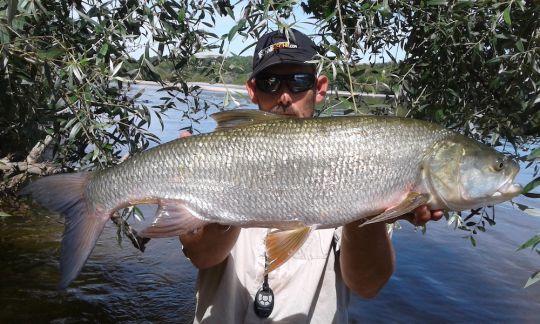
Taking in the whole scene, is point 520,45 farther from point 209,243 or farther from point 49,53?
point 49,53

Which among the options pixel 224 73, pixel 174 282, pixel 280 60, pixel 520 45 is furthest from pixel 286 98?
pixel 174 282

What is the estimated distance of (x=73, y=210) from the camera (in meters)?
2.44

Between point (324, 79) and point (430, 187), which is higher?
point (324, 79)

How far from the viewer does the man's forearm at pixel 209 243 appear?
2453 millimetres

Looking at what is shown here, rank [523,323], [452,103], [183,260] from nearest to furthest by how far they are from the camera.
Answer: [452,103], [523,323], [183,260]

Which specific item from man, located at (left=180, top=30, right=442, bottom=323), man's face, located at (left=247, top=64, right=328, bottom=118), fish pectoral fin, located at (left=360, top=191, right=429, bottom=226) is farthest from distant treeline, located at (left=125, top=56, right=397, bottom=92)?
fish pectoral fin, located at (left=360, top=191, right=429, bottom=226)

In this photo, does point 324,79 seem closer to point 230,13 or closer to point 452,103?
point 230,13

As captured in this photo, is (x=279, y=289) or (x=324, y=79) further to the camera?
(x=324, y=79)

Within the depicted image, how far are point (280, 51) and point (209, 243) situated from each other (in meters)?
1.27

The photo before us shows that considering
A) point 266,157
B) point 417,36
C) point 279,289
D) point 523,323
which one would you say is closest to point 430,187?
point 266,157

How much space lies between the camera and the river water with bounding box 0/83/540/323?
20.5ft

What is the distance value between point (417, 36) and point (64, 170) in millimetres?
3643

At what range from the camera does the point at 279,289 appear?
8.93 ft

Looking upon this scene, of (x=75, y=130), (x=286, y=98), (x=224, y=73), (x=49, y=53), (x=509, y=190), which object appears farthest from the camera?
(x=224, y=73)
